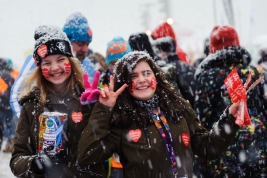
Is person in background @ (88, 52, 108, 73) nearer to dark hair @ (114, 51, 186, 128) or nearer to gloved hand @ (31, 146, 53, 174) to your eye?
dark hair @ (114, 51, 186, 128)

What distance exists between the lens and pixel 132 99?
124 inches

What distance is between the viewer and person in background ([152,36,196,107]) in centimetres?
505

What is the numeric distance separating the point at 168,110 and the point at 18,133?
3.69 ft

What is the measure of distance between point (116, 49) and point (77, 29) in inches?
20.6

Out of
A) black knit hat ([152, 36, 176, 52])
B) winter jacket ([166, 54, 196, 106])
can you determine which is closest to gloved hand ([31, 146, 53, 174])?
winter jacket ([166, 54, 196, 106])

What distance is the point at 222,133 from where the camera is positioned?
3.10 m

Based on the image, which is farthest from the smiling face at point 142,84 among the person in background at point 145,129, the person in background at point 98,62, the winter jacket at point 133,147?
the person in background at point 98,62

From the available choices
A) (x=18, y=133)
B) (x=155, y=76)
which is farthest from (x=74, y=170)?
(x=155, y=76)

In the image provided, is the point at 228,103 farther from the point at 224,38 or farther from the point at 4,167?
the point at 4,167

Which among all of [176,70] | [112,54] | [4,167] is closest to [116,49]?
[112,54]

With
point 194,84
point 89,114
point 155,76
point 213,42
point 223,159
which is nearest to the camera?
point 89,114

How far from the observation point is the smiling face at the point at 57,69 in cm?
325

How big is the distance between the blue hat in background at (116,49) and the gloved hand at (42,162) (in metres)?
2.25

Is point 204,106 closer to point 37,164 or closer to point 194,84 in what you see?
point 194,84
